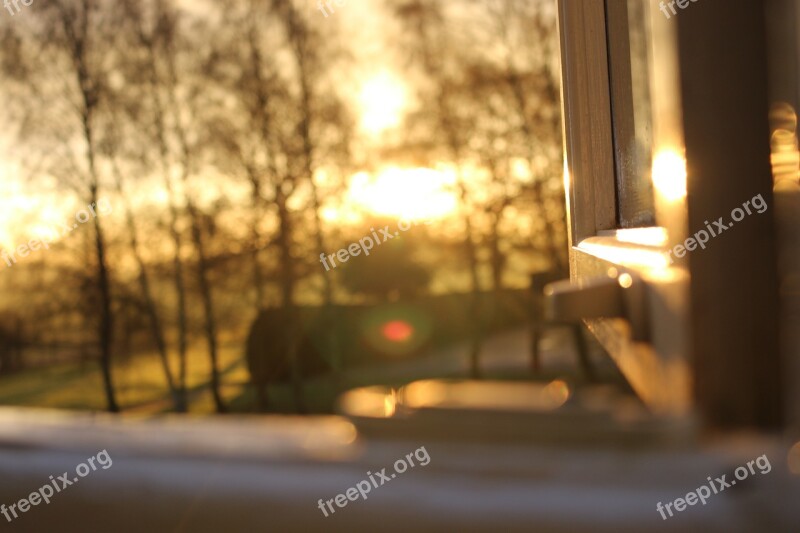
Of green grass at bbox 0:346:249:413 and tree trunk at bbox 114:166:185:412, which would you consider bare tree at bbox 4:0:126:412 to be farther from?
green grass at bbox 0:346:249:413

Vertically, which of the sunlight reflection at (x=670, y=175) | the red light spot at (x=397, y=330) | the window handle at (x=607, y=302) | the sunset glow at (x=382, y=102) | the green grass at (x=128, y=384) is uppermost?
the sunset glow at (x=382, y=102)

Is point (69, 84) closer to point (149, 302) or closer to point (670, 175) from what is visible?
point (149, 302)

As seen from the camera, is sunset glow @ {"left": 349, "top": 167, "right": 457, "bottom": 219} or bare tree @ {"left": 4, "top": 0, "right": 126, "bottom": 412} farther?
bare tree @ {"left": 4, "top": 0, "right": 126, "bottom": 412}

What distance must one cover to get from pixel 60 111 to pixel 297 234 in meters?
1.59

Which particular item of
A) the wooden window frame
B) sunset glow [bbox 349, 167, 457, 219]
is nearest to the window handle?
the wooden window frame

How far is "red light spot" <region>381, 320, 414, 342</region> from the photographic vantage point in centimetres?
498

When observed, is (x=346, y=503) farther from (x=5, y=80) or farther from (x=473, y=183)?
(x=5, y=80)

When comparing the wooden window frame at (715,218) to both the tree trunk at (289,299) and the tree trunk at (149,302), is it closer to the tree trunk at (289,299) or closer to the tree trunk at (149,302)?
the tree trunk at (289,299)

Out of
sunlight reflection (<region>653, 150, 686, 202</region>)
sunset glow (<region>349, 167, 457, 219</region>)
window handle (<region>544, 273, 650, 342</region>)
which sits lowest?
window handle (<region>544, 273, 650, 342</region>)

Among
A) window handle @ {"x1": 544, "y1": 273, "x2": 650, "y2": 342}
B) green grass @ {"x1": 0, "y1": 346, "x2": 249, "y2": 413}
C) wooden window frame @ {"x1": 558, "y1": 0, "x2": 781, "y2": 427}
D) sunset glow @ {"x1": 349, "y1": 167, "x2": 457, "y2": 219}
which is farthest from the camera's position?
green grass @ {"x1": 0, "y1": 346, "x2": 249, "y2": 413}

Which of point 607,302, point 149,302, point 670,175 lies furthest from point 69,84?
point 670,175

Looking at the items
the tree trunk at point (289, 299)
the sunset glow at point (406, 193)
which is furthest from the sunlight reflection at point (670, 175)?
the tree trunk at point (289, 299)

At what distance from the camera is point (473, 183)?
173 inches

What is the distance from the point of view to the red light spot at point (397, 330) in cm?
498
